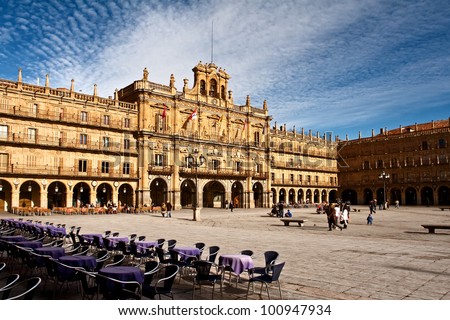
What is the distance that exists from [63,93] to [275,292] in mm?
35122

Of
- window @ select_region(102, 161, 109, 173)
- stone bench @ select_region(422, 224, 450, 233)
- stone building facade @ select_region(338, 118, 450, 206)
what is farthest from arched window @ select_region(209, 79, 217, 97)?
stone bench @ select_region(422, 224, 450, 233)

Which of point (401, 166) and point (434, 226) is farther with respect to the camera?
point (401, 166)

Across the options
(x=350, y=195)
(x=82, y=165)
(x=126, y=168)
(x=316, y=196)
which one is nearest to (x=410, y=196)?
(x=350, y=195)

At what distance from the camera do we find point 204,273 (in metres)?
7.47

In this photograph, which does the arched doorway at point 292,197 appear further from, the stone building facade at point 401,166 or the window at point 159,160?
the window at point 159,160

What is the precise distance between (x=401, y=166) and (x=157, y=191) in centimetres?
4009

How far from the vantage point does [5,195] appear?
3347 centimetres

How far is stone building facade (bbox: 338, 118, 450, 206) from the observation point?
56594mm

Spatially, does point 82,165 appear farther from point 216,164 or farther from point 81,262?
point 81,262
